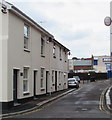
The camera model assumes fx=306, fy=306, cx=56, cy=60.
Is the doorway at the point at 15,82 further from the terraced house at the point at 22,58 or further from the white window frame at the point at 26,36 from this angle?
the white window frame at the point at 26,36

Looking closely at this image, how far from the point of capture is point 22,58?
19188 millimetres

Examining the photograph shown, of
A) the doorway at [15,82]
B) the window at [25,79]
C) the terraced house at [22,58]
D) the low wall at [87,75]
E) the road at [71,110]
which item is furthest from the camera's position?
the low wall at [87,75]

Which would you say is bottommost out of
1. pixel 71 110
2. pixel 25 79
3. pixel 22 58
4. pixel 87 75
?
pixel 71 110

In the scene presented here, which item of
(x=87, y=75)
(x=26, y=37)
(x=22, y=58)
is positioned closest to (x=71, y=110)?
(x=22, y=58)

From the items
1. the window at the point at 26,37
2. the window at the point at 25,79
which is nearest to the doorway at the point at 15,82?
the window at the point at 25,79

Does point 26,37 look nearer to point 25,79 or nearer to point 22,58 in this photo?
point 22,58

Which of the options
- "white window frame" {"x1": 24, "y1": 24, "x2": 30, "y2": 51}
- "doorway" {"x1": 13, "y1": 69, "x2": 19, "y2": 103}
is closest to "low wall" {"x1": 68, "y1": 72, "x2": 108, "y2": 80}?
"white window frame" {"x1": 24, "y1": 24, "x2": 30, "y2": 51}

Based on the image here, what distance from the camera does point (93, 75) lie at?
72.8 m

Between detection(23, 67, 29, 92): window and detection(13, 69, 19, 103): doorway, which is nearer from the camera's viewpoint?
detection(13, 69, 19, 103): doorway

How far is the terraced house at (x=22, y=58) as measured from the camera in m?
16.5

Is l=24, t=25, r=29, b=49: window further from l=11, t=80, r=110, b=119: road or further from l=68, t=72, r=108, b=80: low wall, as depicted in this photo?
l=68, t=72, r=108, b=80: low wall

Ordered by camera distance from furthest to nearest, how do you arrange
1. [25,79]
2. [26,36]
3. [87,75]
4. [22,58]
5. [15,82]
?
[87,75] → [26,36] → [25,79] → [22,58] → [15,82]

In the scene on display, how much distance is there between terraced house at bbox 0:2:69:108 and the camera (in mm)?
16531

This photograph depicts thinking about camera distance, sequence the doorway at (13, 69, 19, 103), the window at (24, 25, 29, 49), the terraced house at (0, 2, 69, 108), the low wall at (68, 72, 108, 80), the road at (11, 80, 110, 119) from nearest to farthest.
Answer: the road at (11, 80, 110, 119), the terraced house at (0, 2, 69, 108), the doorway at (13, 69, 19, 103), the window at (24, 25, 29, 49), the low wall at (68, 72, 108, 80)
